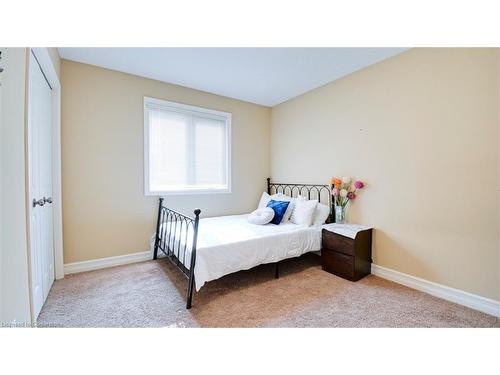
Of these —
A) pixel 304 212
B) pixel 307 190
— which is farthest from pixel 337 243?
pixel 307 190

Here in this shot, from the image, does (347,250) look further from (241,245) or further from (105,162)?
(105,162)

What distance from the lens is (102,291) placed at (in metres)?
2.00

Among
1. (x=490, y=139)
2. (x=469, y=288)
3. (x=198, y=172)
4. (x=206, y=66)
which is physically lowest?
(x=469, y=288)

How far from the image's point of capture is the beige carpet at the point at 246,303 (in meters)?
1.59

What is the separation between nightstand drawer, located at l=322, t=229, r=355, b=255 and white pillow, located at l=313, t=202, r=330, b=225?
277mm

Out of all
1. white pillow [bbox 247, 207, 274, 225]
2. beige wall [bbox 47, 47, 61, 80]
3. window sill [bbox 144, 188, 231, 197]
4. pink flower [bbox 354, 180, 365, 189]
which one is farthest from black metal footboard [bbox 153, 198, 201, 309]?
pink flower [bbox 354, 180, 365, 189]

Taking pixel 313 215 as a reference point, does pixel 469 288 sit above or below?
below

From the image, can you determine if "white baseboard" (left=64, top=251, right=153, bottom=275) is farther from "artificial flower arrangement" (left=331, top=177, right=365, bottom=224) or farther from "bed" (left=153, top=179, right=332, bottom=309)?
"artificial flower arrangement" (left=331, top=177, right=365, bottom=224)

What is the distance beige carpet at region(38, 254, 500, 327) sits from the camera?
159 cm

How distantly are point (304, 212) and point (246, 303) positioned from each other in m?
1.37

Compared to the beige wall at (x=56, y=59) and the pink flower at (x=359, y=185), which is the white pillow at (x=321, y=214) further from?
the beige wall at (x=56, y=59)
